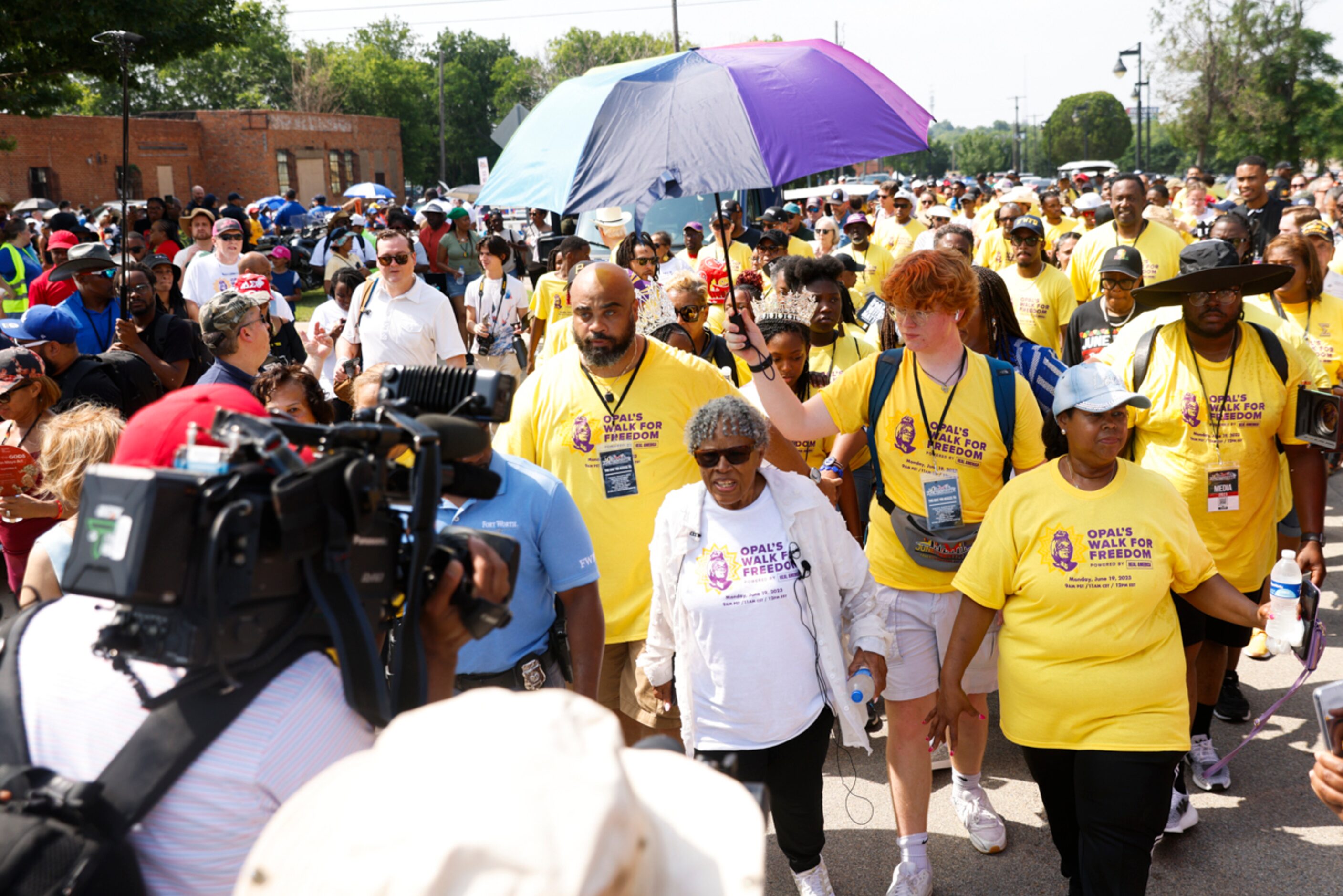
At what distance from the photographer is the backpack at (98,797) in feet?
4.77

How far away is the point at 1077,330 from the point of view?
712 cm

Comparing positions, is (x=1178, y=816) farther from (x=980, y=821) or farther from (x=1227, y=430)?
(x=1227, y=430)

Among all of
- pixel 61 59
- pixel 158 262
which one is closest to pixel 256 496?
pixel 158 262

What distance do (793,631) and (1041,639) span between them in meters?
0.83

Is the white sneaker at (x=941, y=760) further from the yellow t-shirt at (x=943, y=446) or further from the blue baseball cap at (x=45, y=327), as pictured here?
the blue baseball cap at (x=45, y=327)

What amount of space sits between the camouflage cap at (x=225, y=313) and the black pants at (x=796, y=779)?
317 centimetres

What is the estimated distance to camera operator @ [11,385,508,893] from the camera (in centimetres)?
157

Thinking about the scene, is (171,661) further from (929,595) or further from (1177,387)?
(1177,387)

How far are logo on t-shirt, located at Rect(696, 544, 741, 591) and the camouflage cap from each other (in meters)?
2.94

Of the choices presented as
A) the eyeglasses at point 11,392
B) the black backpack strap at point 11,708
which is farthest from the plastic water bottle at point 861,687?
the eyeglasses at point 11,392

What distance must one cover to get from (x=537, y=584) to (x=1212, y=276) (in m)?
3.11

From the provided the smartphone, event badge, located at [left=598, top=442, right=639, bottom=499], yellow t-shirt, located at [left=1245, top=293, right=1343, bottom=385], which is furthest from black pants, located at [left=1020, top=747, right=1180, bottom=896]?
yellow t-shirt, located at [left=1245, top=293, right=1343, bottom=385]

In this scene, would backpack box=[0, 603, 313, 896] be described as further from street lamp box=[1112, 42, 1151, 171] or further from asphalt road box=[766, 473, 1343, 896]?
street lamp box=[1112, 42, 1151, 171]

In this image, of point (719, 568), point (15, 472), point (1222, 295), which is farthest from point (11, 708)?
point (1222, 295)
